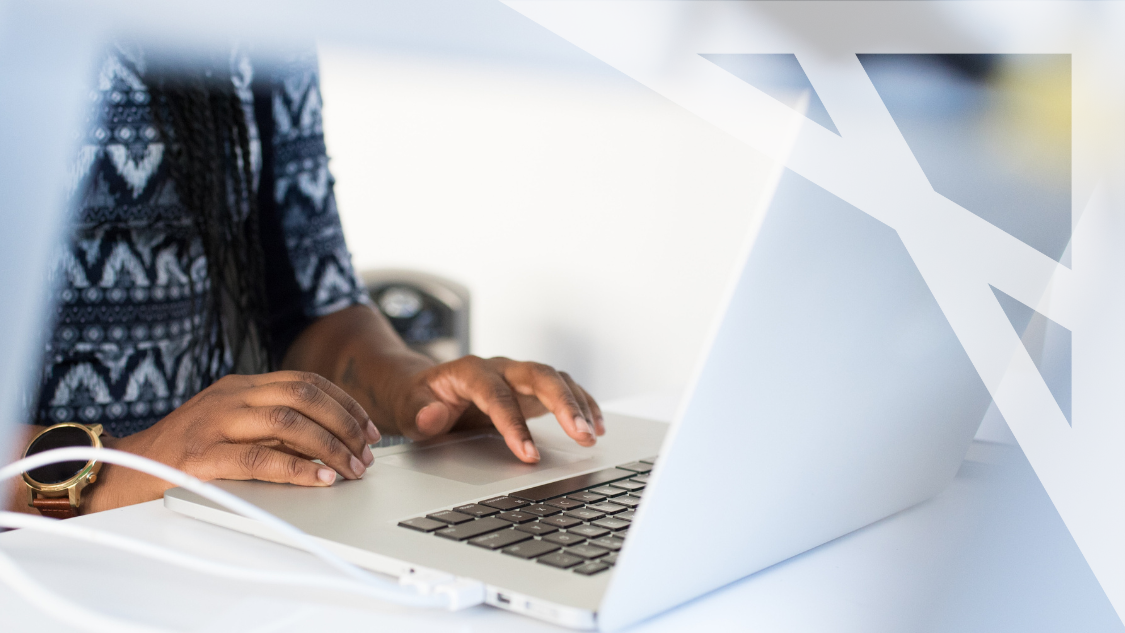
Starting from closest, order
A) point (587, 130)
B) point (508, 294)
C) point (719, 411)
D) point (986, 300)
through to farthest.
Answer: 1. point (719, 411)
2. point (986, 300)
3. point (587, 130)
4. point (508, 294)

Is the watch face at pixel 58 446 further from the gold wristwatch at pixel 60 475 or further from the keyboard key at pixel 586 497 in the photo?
the keyboard key at pixel 586 497

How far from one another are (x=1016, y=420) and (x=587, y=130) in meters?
1.63

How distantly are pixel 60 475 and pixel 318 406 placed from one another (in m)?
0.17

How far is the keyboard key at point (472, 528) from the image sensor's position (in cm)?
42

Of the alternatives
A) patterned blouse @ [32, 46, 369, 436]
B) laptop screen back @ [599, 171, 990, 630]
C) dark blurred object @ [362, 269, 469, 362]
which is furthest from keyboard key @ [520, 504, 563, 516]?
dark blurred object @ [362, 269, 469, 362]

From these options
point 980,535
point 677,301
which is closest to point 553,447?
point 980,535

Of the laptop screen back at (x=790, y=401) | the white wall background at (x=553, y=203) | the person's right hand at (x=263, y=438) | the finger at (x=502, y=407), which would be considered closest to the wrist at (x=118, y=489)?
the person's right hand at (x=263, y=438)

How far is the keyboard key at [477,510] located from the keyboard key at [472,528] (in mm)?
11

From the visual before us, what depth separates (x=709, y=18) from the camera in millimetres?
484

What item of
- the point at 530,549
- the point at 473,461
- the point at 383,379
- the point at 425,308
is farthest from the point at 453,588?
the point at 425,308

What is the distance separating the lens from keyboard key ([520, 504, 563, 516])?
458 millimetres

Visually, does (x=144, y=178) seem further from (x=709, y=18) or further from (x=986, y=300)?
(x=986, y=300)
